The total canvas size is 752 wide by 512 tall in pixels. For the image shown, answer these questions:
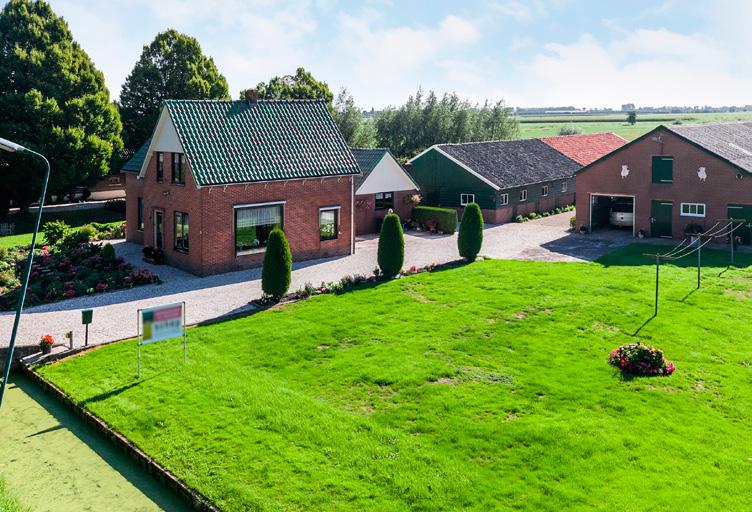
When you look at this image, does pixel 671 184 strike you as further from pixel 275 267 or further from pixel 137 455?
pixel 137 455

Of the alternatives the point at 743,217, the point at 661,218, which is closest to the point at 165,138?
the point at 661,218

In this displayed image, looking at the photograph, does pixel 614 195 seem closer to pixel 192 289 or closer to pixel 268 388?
pixel 192 289

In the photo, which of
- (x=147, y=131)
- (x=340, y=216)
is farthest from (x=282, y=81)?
(x=340, y=216)

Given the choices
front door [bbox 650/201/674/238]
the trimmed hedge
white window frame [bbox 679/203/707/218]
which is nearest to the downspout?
the trimmed hedge

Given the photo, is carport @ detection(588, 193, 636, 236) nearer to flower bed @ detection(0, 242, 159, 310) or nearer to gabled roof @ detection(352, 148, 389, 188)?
gabled roof @ detection(352, 148, 389, 188)

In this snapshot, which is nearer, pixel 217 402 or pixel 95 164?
pixel 217 402

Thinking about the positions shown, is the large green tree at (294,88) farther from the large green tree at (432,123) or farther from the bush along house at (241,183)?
the bush along house at (241,183)
